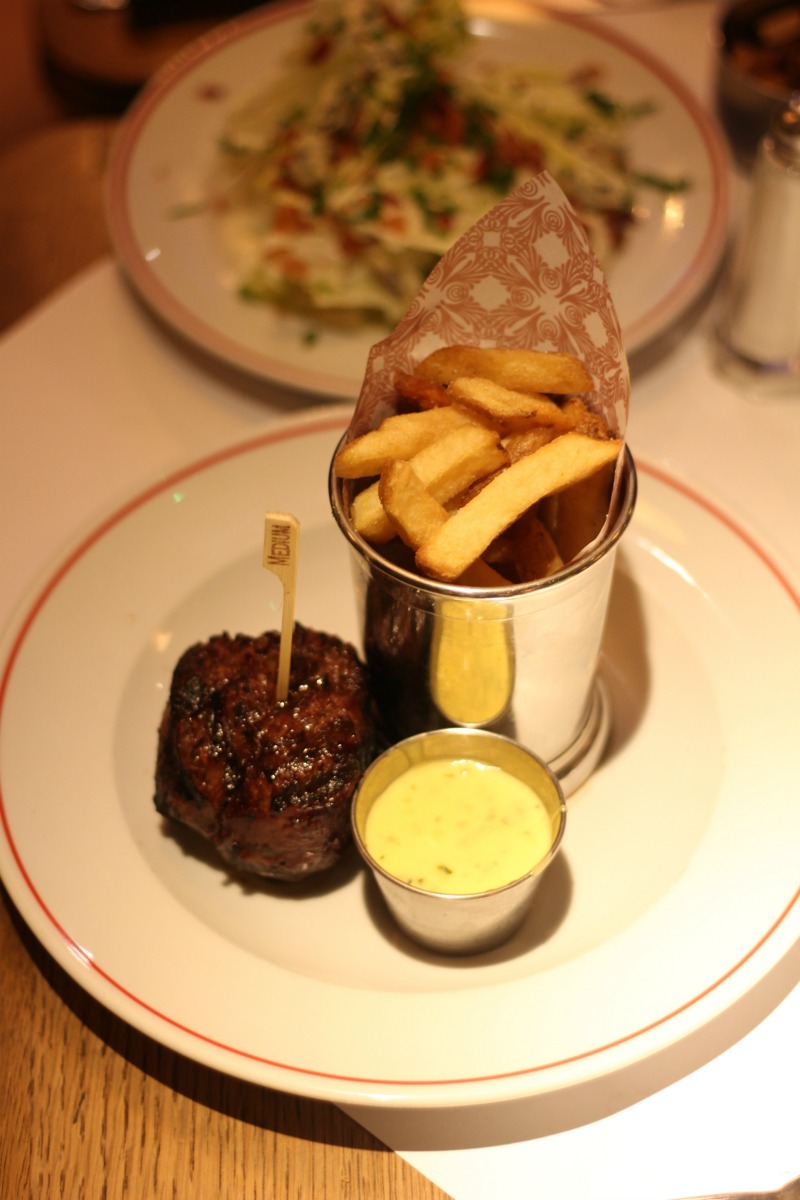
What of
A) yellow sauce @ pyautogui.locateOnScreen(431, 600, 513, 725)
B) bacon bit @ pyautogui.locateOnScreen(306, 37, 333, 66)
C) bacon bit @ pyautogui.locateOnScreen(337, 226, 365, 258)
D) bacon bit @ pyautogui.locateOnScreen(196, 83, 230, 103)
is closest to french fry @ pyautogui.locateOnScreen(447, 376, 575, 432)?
yellow sauce @ pyautogui.locateOnScreen(431, 600, 513, 725)

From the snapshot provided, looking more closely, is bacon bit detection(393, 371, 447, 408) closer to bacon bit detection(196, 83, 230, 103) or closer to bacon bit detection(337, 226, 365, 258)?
bacon bit detection(337, 226, 365, 258)

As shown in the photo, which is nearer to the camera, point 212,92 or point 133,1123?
point 133,1123

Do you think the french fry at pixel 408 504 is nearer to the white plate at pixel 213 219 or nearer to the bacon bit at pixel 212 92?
the white plate at pixel 213 219

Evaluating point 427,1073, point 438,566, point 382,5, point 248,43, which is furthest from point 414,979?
point 248,43

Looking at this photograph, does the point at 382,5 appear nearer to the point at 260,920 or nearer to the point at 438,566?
the point at 438,566

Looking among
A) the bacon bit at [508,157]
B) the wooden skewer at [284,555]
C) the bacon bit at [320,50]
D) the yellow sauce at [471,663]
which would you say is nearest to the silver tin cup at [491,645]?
the yellow sauce at [471,663]

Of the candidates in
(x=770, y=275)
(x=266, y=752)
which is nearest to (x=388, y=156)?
(x=770, y=275)

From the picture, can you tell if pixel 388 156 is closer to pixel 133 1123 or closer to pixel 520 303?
pixel 520 303
